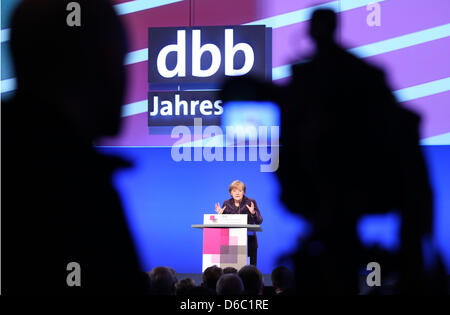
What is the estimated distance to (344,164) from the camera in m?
4.69

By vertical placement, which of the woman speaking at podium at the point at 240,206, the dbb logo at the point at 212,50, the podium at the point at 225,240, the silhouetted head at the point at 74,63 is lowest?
the podium at the point at 225,240

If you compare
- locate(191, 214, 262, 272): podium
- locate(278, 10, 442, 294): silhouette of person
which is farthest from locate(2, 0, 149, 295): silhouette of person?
locate(191, 214, 262, 272): podium

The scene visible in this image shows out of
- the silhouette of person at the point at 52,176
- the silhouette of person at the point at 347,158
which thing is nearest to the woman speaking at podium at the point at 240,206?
the silhouette of person at the point at 347,158

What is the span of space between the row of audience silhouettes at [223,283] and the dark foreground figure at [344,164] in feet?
1.34

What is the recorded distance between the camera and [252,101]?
19.4 feet

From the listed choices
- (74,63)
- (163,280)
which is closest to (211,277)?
(163,280)

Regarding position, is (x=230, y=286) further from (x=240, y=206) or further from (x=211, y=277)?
(x=240, y=206)

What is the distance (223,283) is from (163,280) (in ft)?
1.14

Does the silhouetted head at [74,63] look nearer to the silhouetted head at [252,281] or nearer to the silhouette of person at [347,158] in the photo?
the silhouetted head at [252,281]

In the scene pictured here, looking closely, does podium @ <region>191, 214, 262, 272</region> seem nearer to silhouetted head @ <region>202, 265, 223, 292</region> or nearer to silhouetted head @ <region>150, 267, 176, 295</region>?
silhouetted head @ <region>202, 265, 223, 292</region>

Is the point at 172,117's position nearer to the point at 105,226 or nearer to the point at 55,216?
the point at 55,216

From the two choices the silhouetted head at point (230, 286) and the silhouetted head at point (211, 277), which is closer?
the silhouetted head at point (230, 286)

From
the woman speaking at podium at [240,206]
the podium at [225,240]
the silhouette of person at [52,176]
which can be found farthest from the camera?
the woman speaking at podium at [240,206]

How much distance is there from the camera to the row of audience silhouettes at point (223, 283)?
2229 millimetres
